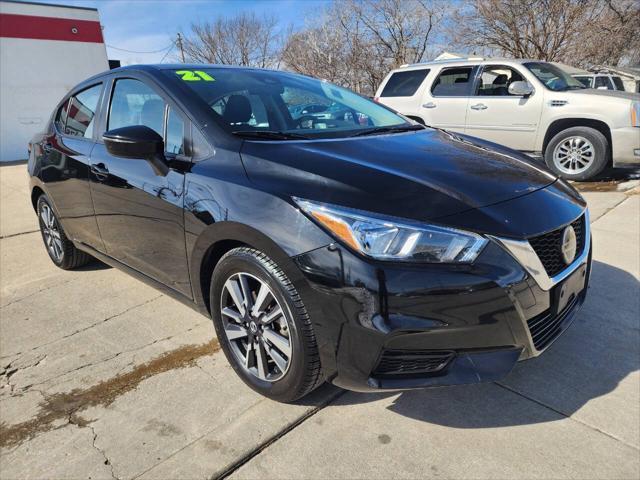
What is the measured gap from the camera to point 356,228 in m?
1.82

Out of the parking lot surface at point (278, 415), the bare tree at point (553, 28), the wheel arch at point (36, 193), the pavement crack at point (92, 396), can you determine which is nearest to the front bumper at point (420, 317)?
the parking lot surface at point (278, 415)

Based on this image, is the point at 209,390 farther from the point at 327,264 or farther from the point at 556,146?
the point at 556,146

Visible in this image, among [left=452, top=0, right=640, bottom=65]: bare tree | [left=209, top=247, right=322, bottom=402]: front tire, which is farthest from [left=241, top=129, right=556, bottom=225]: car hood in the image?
[left=452, top=0, right=640, bottom=65]: bare tree

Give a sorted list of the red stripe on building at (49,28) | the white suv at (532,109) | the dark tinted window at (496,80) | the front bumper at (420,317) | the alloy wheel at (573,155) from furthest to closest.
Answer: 1. the red stripe on building at (49,28)
2. the dark tinted window at (496,80)
3. the alloy wheel at (573,155)
4. the white suv at (532,109)
5. the front bumper at (420,317)

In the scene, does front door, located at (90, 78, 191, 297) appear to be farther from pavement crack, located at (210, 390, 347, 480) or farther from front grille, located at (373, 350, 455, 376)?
front grille, located at (373, 350, 455, 376)

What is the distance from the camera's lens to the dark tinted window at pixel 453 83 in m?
7.77

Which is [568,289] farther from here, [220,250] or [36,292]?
[36,292]

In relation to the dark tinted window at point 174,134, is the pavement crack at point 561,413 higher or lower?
lower

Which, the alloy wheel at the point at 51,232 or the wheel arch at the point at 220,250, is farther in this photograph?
the alloy wheel at the point at 51,232

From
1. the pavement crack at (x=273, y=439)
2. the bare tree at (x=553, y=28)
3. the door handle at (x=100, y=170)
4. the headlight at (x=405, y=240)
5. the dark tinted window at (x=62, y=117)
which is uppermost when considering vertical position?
the bare tree at (x=553, y=28)

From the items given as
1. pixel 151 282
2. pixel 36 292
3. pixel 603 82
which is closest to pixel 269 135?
pixel 151 282

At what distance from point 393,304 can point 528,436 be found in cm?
92

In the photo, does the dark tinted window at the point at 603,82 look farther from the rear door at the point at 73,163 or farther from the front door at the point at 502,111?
the rear door at the point at 73,163

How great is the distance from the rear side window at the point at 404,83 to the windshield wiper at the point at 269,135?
249 inches
